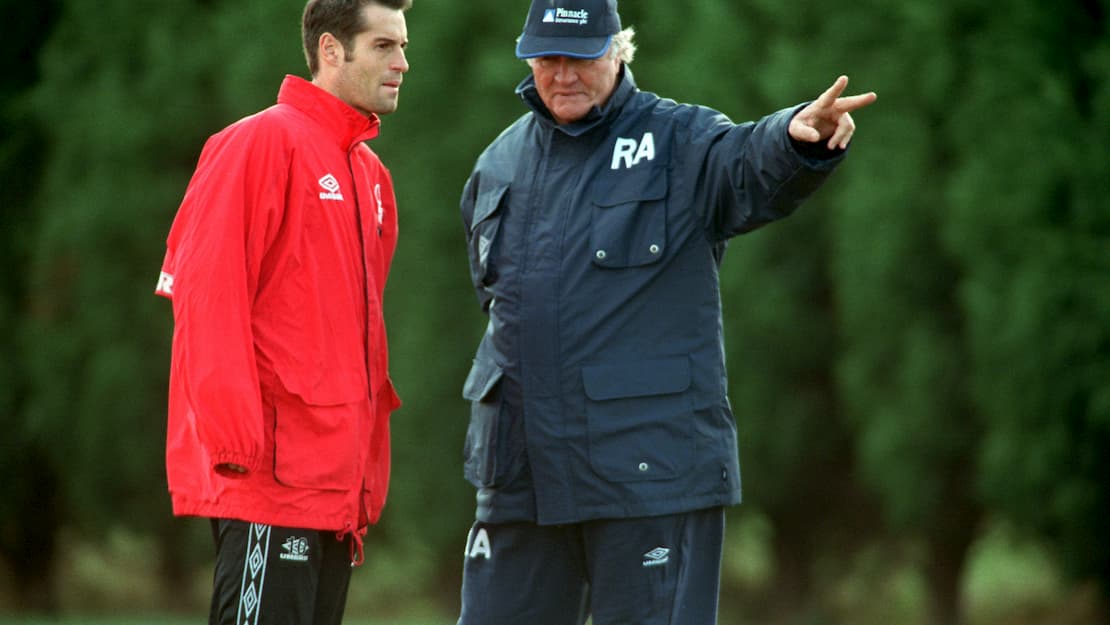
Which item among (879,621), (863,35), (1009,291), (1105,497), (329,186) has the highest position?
(863,35)

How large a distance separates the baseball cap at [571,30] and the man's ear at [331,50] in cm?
47

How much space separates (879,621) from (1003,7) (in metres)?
2.93

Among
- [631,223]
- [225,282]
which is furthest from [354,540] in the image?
[631,223]

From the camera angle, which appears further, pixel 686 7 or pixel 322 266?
pixel 686 7

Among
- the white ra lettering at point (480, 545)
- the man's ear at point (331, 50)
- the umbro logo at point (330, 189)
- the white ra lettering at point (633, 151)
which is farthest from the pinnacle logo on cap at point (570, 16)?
the white ra lettering at point (480, 545)

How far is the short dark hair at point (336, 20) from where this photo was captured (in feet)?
12.2

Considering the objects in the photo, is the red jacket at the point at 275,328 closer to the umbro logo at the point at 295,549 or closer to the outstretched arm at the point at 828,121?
the umbro logo at the point at 295,549

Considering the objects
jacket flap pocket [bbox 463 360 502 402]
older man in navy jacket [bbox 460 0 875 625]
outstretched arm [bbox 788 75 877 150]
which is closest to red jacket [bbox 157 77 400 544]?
jacket flap pocket [bbox 463 360 502 402]

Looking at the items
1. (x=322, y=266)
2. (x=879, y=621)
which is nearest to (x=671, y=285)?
(x=322, y=266)

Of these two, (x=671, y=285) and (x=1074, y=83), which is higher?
(x=1074, y=83)

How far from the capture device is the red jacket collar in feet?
12.3

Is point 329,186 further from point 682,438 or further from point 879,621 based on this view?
point 879,621

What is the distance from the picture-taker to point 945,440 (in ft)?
21.5

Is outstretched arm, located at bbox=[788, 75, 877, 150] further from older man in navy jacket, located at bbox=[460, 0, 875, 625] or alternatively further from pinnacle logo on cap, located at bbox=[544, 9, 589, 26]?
pinnacle logo on cap, located at bbox=[544, 9, 589, 26]
